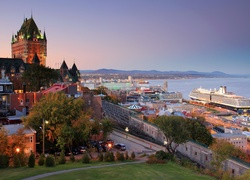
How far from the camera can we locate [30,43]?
333 ft

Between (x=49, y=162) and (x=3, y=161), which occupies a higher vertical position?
(x=3, y=161)

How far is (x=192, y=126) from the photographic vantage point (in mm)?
38531

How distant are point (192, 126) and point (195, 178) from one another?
18825 mm

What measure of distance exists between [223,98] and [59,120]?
111 m

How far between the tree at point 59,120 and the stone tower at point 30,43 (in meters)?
75.7

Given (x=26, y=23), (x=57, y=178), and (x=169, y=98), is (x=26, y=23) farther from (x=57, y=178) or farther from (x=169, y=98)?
(x=57, y=178)

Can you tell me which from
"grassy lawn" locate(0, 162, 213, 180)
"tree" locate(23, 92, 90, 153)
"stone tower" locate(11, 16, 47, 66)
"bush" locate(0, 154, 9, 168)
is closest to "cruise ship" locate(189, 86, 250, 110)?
"stone tower" locate(11, 16, 47, 66)

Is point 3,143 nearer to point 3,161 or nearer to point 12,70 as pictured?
point 3,161

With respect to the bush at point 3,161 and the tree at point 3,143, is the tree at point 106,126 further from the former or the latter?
the bush at point 3,161

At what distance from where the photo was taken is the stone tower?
10075 cm

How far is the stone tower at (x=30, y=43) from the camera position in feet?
331

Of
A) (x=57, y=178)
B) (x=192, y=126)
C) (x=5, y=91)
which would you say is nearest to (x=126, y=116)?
(x=192, y=126)

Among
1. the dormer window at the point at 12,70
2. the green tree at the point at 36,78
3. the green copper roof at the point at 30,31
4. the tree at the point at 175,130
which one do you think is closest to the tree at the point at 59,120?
the tree at the point at 175,130

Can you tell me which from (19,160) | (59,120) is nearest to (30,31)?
(59,120)
